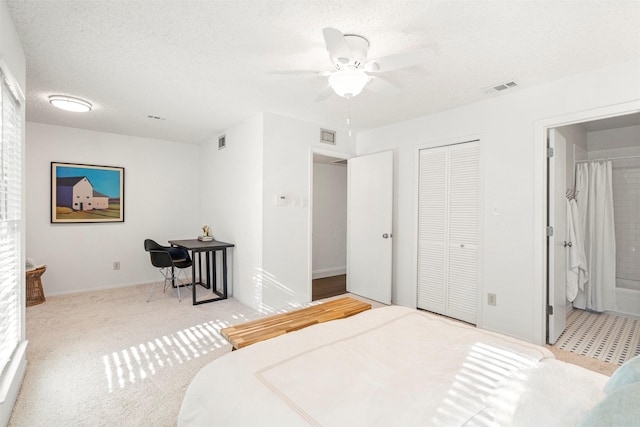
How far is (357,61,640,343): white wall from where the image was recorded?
8.90 feet

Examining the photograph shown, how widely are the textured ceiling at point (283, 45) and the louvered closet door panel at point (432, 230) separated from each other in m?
0.72

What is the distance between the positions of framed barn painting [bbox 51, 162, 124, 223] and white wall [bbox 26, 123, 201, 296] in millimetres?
81

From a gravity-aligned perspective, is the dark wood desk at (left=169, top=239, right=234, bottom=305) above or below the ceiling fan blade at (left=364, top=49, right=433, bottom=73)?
below

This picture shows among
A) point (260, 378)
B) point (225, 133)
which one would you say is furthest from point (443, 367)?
point (225, 133)

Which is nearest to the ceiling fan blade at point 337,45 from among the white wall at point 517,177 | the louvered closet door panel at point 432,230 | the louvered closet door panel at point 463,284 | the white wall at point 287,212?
the white wall at point 287,212

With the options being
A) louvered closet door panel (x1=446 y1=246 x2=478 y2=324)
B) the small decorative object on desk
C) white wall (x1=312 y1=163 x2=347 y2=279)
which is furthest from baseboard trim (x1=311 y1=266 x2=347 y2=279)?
louvered closet door panel (x1=446 y1=246 x2=478 y2=324)

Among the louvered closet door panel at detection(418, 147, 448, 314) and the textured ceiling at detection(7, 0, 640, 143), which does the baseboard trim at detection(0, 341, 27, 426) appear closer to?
the textured ceiling at detection(7, 0, 640, 143)

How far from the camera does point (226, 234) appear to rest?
459cm

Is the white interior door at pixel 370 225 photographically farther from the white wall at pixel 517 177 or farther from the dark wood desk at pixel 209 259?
the dark wood desk at pixel 209 259

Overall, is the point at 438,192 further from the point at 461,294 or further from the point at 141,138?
the point at 141,138

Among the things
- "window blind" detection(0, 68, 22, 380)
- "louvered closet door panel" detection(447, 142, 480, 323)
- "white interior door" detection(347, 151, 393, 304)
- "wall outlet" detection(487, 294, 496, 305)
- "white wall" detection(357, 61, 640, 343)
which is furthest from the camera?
"white interior door" detection(347, 151, 393, 304)

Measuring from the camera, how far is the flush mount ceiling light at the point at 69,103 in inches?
128

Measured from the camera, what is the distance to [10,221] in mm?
2004

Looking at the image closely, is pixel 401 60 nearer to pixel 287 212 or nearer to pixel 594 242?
pixel 287 212
